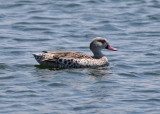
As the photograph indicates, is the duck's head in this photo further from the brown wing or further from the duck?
the brown wing

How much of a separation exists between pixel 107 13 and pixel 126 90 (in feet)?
39.0

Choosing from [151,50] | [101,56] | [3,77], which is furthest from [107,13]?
[3,77]

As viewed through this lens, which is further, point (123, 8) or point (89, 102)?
point (123, 8)

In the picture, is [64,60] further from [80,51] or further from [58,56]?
[80,51]

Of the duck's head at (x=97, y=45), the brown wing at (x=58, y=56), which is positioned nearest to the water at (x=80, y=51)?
the brown wing at (x=58, y=56)

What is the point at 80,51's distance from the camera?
722 inches

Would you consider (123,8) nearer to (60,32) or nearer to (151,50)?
(60,32)

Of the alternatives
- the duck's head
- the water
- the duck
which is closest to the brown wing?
the duck

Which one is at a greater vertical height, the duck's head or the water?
the duck's head

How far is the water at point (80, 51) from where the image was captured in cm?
1248

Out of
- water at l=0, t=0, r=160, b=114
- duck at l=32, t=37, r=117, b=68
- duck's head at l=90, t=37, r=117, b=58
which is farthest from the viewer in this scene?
duck's head at l=90, t=37, r=117, b=58

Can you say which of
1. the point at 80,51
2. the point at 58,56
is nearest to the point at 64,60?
the point at 58,56

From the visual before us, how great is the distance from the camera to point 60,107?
476 inches

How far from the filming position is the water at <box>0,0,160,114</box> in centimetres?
1248
